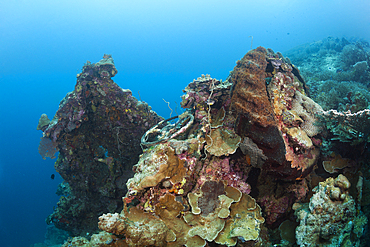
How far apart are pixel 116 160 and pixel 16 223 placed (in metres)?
34.2

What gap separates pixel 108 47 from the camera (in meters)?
108

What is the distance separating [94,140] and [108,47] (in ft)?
389

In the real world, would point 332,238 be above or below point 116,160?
below

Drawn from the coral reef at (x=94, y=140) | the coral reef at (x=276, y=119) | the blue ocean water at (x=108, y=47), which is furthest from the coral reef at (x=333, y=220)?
the blue ocean water at (x=108, y=47)

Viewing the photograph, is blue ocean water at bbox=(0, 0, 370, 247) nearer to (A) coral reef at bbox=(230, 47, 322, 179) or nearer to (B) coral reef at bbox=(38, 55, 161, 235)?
(B) coral reef at bbox=(38, 55, 161, 235)

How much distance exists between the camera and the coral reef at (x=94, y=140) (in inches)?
311

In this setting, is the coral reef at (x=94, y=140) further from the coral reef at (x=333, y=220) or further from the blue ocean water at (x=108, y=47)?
the blue ocean water at (x=108, y=47)

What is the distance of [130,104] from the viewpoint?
26.5 ft

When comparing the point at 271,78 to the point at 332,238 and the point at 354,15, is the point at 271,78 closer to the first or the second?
the point at 332,238

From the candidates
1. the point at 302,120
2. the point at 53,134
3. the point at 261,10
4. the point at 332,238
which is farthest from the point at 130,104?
the point at 261,10

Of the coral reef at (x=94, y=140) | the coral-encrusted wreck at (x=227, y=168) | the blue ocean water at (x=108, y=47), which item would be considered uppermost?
the blue ocean water at (x=108, y=47)

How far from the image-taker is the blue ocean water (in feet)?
123

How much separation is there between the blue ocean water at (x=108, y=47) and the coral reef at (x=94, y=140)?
73.3ft

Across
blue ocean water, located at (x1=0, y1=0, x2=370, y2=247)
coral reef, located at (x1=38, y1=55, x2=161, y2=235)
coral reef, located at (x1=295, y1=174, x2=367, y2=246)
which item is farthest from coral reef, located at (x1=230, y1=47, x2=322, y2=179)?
blue ocean water, located at (x1=0, y1=0, x2=370, y2=247)
